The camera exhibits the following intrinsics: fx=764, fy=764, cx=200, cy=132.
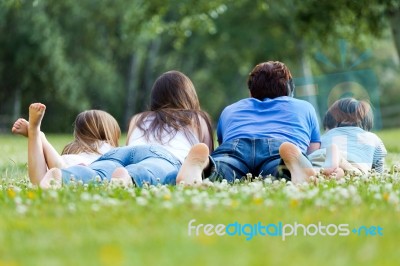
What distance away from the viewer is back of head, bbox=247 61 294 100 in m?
6.95

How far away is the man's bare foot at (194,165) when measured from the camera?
19.1 ft

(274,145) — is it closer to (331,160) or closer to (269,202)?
(331,160)

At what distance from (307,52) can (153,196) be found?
30749mm

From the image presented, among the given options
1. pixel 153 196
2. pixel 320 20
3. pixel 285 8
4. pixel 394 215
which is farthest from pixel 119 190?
pixel 285 8

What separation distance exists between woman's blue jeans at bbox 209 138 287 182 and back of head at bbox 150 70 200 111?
718 mm

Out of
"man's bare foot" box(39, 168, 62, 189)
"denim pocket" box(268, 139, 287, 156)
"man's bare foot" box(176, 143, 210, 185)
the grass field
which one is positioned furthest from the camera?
"denim pocket" box(268, 139, 287, 156)

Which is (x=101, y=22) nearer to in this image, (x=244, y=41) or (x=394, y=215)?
(x=244, y=41)

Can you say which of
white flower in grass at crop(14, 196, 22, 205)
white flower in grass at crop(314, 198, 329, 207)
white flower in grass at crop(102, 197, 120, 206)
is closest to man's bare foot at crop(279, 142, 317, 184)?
white flower in grass at crop(314, 198, 329, 207)

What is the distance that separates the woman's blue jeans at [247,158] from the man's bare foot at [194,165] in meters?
0.50

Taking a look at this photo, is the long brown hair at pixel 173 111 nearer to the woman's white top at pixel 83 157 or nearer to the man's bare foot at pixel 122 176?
the woman's white top at pixel 83 157

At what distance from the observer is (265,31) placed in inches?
1399

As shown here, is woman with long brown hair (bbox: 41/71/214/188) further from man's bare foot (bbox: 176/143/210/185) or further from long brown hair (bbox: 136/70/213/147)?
man's bare foot (bbox: 176/143/210/185)

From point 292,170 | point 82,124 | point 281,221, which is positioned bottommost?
point 281,221

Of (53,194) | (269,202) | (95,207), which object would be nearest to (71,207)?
(95,207)
